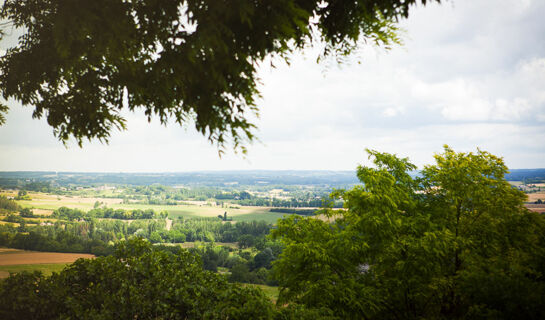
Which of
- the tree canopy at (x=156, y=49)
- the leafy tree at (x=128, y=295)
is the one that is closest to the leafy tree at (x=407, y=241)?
the leafy tree at (x=128, y=295)

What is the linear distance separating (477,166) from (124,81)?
37.7ft

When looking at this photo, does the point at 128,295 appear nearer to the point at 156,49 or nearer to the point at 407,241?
the point at 156,49

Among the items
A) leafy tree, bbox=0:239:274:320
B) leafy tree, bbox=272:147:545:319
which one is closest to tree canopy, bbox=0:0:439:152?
leafy tree, bbox=0:239:274:320

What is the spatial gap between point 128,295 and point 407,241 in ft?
24.3

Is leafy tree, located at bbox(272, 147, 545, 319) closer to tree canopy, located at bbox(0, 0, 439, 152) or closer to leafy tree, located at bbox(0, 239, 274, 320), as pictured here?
leafy tree, located at bbox(0, 239, 274, 320)

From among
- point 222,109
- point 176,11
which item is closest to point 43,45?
point 176,11

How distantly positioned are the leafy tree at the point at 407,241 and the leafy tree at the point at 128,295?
2805 millimetres

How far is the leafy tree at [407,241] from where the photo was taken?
7.98 meters

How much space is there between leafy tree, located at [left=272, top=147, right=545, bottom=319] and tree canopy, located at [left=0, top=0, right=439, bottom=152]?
231 inches

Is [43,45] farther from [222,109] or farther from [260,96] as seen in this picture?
[260,96]

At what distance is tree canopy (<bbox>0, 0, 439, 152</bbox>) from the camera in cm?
334

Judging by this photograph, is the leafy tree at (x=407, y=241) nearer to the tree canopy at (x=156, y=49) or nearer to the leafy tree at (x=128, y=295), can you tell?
the leafy tree at (x=128, y=295)

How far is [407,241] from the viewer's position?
8.39 metres

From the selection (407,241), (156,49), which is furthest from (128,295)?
(407,241)
